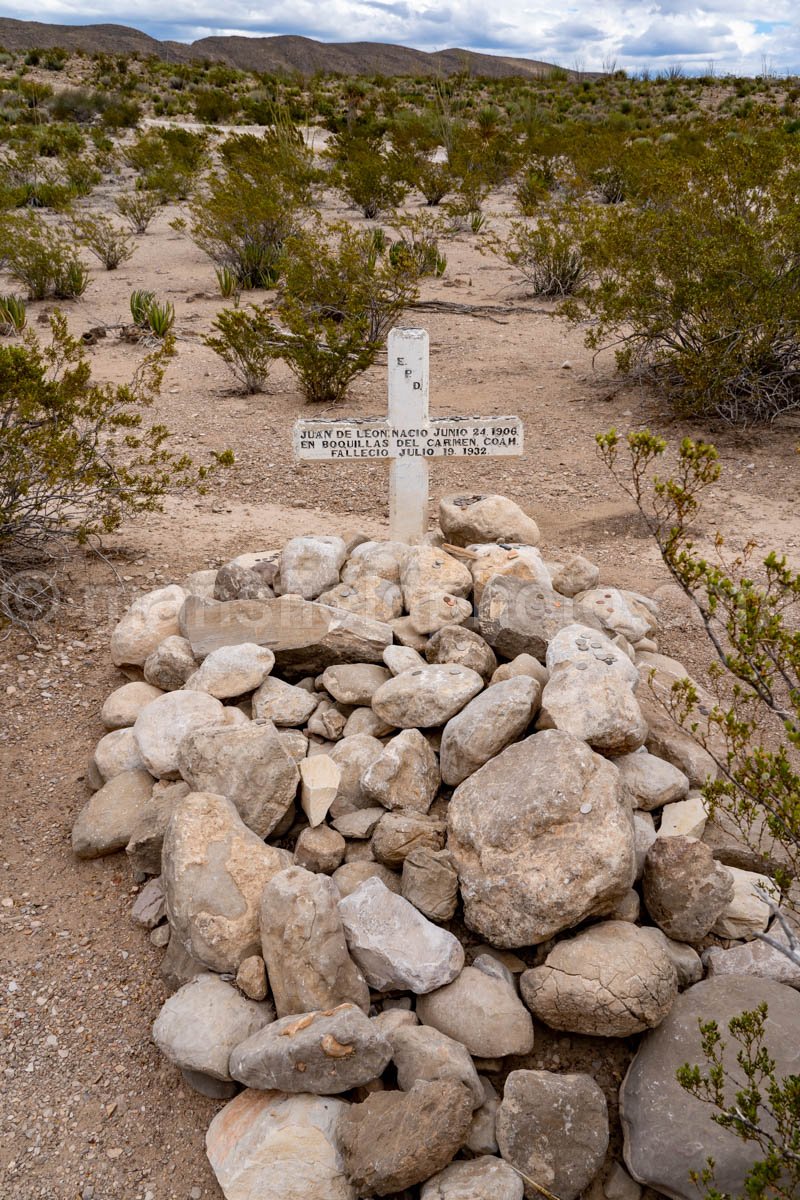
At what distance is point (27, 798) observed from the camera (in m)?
3.41

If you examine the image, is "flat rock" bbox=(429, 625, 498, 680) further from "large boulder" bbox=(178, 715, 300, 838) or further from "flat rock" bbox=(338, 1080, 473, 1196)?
"flat rock" bbox=(338, 1080, 473, 1196)

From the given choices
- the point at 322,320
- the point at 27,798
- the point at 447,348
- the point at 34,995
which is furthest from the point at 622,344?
the point at 34,995

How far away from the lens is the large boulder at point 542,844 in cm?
248

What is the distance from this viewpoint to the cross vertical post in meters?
4.26

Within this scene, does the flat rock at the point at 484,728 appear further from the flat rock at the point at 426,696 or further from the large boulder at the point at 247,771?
the large boulder at the point at 247,771

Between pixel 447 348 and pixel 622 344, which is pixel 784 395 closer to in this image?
pixel 622 344

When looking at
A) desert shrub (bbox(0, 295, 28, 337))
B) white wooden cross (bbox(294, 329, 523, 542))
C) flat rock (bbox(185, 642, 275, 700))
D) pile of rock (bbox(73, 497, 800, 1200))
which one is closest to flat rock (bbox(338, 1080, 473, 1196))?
pile of rock (bbox(73, 497, 800, 1200))

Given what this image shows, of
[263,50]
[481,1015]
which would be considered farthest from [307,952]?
[263,50]

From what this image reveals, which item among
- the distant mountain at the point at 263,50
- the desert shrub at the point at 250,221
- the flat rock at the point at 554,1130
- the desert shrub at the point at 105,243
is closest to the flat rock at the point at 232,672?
the flat rock at the point at 554,1130

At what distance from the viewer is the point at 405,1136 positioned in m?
2.06

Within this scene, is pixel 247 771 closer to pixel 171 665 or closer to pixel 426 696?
pixel 426 696

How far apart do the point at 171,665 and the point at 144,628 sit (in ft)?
1.07

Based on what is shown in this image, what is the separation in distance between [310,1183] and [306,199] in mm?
13585

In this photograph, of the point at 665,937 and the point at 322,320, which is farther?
the point at 322,320
